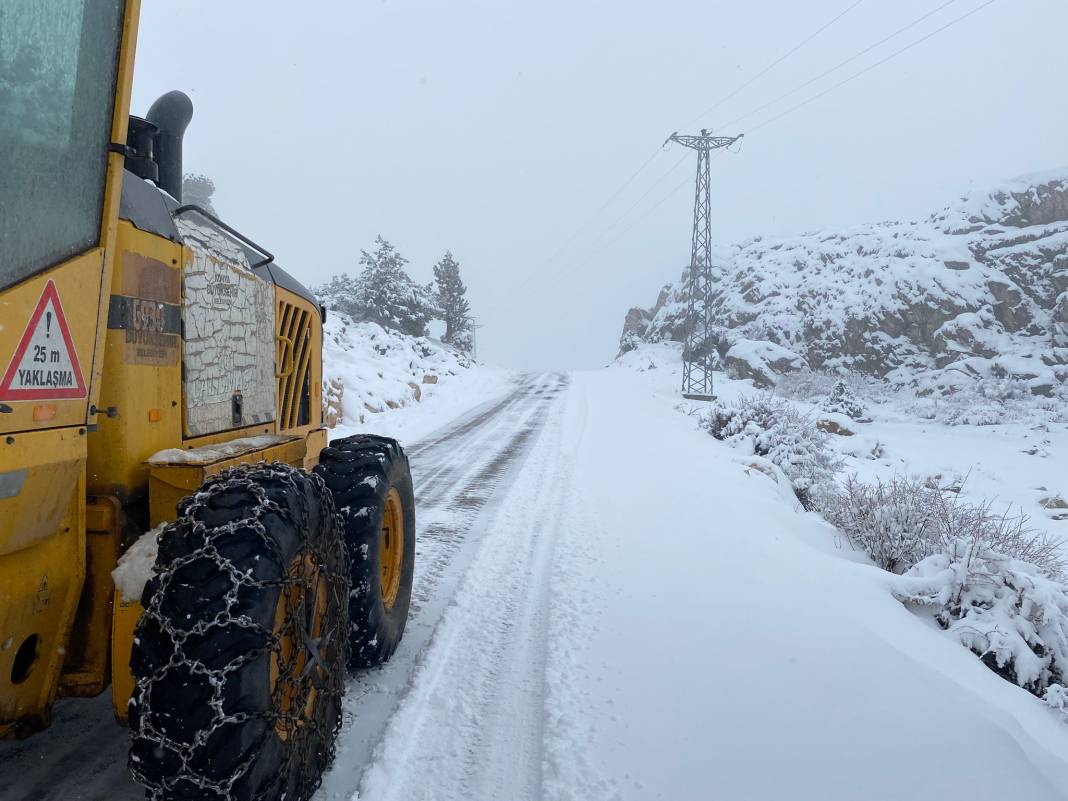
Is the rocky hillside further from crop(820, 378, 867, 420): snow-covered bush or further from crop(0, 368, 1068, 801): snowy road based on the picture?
crop(0, 368, 1068, 801): snowy road

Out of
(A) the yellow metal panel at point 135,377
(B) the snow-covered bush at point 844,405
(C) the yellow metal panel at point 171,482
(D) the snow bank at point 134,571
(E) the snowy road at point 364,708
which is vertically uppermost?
(B) the snow-covered bush at point 844,405

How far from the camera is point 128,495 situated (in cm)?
205

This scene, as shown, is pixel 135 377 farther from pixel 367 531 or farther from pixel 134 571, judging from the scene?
pixel 367 531

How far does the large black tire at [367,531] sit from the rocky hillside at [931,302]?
30.3 meters

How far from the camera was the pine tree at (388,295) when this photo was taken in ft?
103

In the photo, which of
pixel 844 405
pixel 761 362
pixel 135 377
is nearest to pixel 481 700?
pixel 135 377

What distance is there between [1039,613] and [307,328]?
15.1 ft

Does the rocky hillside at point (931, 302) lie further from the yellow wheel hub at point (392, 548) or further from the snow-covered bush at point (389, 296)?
the yellow wheel hub at point (392, 548)

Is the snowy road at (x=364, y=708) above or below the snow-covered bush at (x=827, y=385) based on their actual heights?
below

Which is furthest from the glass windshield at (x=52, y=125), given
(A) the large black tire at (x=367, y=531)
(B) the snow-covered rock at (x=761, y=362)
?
(B) the snow-covered rock at (x=761, y=362)

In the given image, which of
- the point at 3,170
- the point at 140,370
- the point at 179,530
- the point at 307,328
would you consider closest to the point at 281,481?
the point at 179,530

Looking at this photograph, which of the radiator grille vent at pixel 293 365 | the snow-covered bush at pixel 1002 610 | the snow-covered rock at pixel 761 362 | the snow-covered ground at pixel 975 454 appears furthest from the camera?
the snow-covered rock at pixel 761 362

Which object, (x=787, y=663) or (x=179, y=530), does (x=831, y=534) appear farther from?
(x=179, y=530)

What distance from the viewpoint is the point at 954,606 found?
3777 mm
